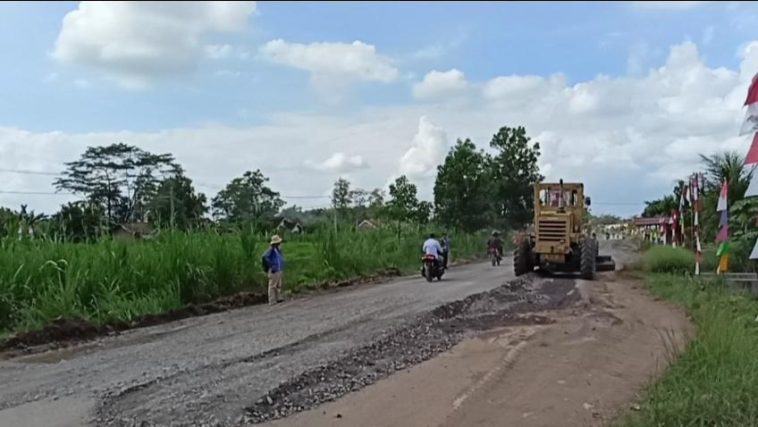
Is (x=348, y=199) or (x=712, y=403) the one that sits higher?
(x=348, y=199)

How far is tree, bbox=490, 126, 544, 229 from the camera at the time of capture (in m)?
59.2

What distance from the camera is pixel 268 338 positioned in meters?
13.0

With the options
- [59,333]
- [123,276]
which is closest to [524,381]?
[59,333]

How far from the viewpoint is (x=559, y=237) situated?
83.8ft

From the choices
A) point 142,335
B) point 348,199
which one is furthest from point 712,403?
point 348,199

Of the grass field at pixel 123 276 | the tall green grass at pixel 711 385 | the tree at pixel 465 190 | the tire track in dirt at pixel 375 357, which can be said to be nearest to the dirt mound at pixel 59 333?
the grass field at pixel 123 276

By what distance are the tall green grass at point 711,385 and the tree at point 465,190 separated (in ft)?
149

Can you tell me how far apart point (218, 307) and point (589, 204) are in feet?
45.4

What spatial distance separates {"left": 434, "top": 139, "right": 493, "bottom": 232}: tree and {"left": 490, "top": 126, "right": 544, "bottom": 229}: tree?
2.57 metres

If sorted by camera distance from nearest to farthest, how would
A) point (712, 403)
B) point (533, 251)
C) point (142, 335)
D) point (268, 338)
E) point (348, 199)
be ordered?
point (712, 403) → point (268, 338) → point (142, 335) → point (533, 251) → point (348, 199)

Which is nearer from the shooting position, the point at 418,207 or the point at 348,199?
the point at 418,207

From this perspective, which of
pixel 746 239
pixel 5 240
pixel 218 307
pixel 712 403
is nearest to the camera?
pixel 712 403

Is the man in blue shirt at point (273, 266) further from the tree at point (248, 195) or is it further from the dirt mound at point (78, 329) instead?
the tree at point (248, 195)

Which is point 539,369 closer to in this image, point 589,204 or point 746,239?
point 746,239
